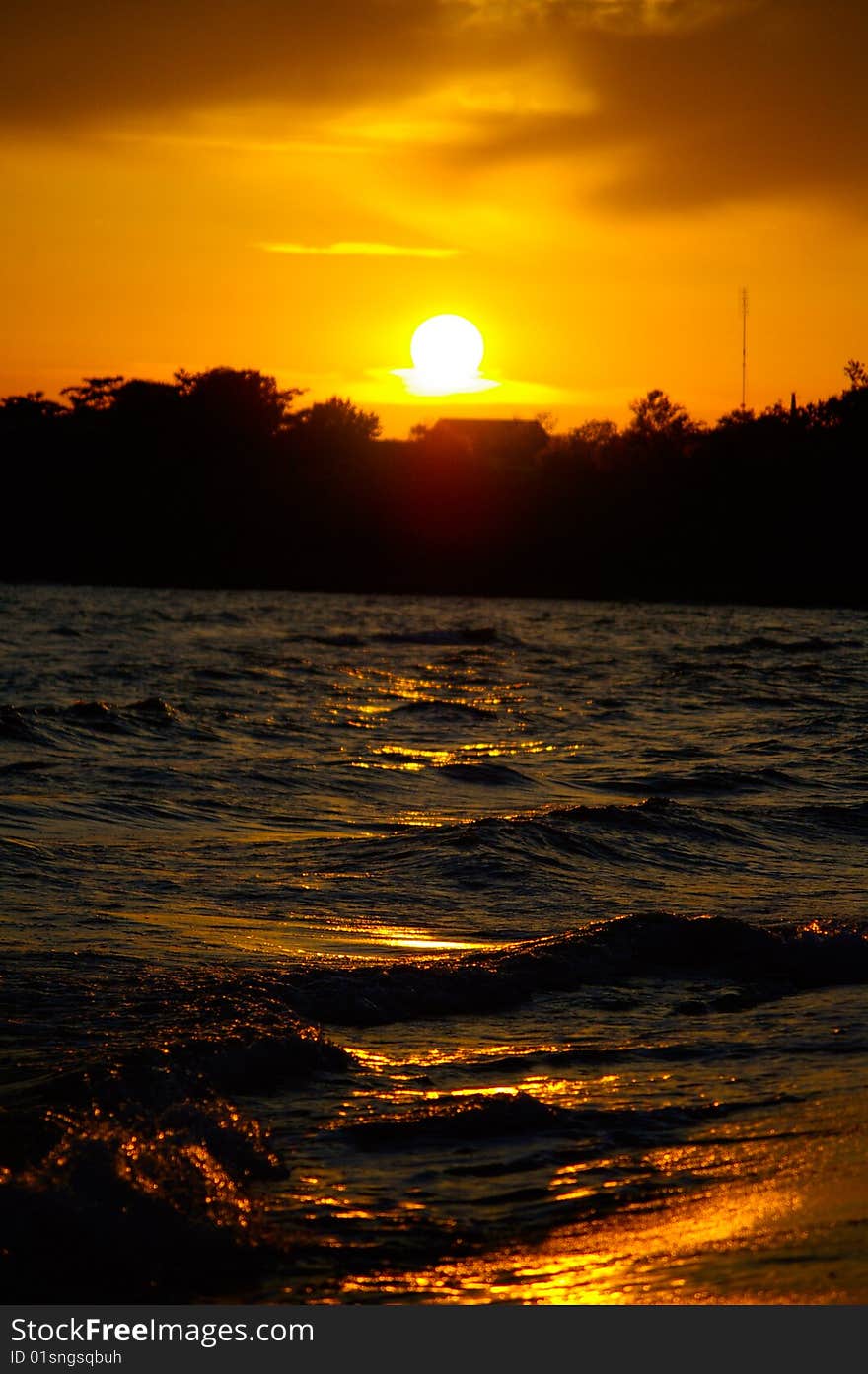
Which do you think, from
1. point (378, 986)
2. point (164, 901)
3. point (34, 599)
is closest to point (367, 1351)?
point (378, 986)

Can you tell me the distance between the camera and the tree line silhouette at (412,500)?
64.3 meters

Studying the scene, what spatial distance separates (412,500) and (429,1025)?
66.9 m

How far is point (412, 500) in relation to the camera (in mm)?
71938

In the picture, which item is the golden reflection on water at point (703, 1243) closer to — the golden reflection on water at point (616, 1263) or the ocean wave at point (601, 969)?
the golden reflection on water at point (616, 1263)

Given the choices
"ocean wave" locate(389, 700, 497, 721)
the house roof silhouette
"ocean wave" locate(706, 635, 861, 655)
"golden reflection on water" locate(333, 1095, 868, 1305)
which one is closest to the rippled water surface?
"golden reflection on water" locate(333, 1095, 868, 1305)

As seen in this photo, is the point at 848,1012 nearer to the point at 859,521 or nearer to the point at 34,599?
the point at 34,599

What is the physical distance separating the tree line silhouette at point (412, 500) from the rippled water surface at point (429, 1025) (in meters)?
46.1

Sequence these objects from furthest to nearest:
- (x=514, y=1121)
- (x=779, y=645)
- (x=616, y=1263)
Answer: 1. (x=779, y=645)
2. (x=514, y=1121)
3. (x=616, y=1263)

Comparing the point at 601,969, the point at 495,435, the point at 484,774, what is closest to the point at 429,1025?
the point at 601,969

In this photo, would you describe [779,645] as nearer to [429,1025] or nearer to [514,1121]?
[429,1025]

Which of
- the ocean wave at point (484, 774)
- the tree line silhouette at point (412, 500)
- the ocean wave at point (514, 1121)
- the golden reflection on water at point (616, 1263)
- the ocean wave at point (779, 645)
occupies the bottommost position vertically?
the golden reflection on water at point (616, 1263)

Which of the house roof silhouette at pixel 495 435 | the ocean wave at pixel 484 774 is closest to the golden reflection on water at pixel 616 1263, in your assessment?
the ocean wave at pixel 484 774

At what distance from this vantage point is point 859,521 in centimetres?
6341

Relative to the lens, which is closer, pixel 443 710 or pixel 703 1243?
pixel 703 1243
